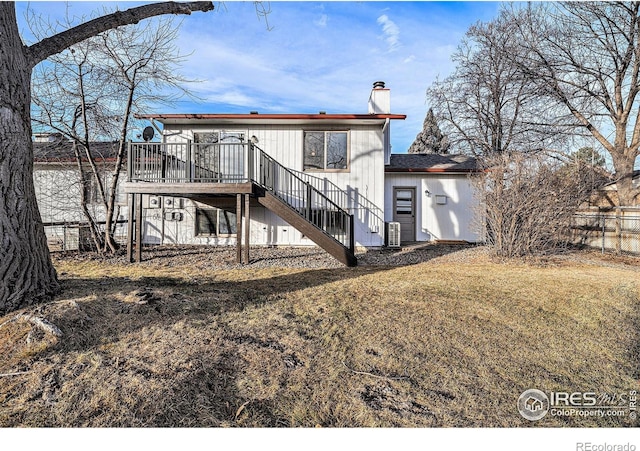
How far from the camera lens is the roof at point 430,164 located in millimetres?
10867

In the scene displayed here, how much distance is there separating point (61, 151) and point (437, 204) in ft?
40.2

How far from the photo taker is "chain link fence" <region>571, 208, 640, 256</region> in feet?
28.5

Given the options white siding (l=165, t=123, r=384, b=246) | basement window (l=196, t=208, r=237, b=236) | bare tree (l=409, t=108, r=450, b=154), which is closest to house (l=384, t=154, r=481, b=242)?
white siding (l=165, t=123, r=384, b=246)

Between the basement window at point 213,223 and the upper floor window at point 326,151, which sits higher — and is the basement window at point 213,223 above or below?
below

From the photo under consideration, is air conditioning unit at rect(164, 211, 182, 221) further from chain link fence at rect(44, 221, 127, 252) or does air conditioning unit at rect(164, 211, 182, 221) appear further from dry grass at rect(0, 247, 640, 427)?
dry grass at rect(0, 247, 640, 427)

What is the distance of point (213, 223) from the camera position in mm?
9758

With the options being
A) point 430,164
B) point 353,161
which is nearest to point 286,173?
point 353,161

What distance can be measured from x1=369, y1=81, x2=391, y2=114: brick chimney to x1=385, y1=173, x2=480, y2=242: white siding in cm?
216

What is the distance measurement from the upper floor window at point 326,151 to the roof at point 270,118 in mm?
468

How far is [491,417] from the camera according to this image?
2.16m

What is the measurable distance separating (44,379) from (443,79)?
61.7 feet

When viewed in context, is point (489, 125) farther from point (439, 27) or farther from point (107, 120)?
point (107, 120)

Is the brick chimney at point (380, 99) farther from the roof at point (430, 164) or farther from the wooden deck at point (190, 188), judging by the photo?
the wooden deck at point (190, 188)

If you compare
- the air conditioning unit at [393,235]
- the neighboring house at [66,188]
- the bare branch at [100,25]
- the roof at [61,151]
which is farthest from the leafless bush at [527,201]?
the roof at [61,151]
